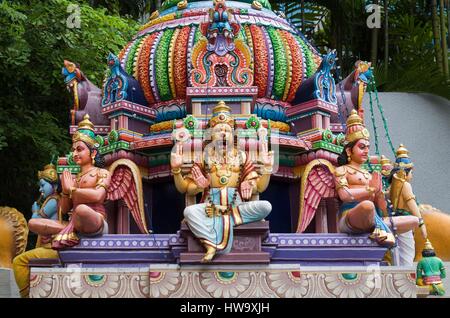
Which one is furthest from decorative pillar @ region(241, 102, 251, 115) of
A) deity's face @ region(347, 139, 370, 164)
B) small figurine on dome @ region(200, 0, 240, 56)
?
deity's face @ region(347, 139, 370, 164)

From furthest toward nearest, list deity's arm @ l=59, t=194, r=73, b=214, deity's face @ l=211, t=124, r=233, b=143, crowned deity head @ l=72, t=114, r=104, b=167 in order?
1. deity's arm @ l=59, t=194, r=73, b=214
2. crowned deity head @ l=72, t=114, r=104, b=167
3. deity's face @ l=211, t=124, r=233, b=143

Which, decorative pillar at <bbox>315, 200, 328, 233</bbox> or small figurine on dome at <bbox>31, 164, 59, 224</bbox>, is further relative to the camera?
small figurine on dome at <bbox>31, 164, 59, 224</bbox>

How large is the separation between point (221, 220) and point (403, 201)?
8.51 ft

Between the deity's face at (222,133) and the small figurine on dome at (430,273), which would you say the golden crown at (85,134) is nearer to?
the deity's face at (222,133)

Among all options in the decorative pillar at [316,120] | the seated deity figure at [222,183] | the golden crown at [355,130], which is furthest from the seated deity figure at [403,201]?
the seated deity figure at [222,183]

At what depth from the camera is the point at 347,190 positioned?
7.92m

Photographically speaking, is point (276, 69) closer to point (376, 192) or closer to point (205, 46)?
point (205, 46)

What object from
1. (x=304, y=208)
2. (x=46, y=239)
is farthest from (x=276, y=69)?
(x=46, y=239)

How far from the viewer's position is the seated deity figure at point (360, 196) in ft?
24.9

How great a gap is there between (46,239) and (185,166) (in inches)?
80.5

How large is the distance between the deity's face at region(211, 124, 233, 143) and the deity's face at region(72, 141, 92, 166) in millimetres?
1284

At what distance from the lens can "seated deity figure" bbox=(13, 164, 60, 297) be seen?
8.85 m

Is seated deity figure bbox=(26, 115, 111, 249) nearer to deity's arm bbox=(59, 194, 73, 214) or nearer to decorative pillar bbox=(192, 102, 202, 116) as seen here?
deity's arm bbox=(59, 194, 73, 214)

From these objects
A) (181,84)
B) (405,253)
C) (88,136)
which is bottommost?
(405,253)
